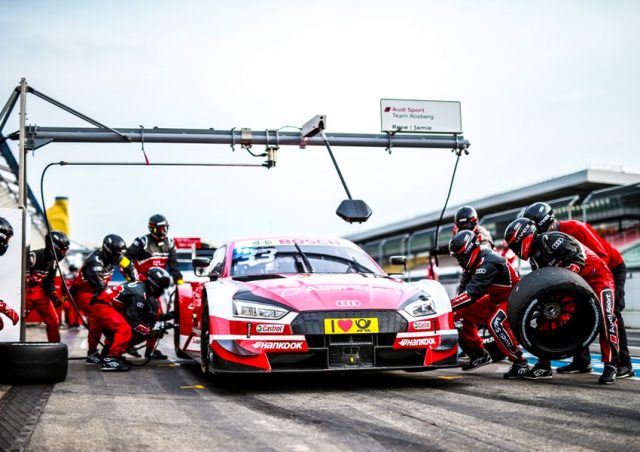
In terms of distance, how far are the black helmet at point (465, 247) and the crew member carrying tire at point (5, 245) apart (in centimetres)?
435

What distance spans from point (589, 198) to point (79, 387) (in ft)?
60.4

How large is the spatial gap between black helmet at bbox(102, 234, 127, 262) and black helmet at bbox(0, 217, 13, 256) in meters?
2.04

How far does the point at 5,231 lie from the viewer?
7695 mm

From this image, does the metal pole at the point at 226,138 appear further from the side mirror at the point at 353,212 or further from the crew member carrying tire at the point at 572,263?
the crew member carrying tire at the point at 572,263

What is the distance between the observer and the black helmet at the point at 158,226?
11305mm

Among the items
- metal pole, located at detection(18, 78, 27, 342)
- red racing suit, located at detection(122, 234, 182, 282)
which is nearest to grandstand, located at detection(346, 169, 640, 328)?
red racing suit, located at detection(122, 234, 182, 282)

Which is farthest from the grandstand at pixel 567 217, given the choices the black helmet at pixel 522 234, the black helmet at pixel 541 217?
the black helmet at pixel 522 234

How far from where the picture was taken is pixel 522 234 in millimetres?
7258

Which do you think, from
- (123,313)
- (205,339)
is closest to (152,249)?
(123,313)

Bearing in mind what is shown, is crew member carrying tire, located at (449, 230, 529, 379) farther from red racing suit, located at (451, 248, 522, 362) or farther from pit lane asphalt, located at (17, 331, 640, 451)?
pit lane asphalt, located at (17, 331, 640, 451)

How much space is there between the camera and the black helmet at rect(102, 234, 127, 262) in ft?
32.1

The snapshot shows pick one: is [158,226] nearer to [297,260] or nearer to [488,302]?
[297,260]

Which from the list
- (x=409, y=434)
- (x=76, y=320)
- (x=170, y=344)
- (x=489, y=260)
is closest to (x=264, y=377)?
(x=489, y=260)

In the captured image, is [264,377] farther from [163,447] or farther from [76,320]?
[76,320]
